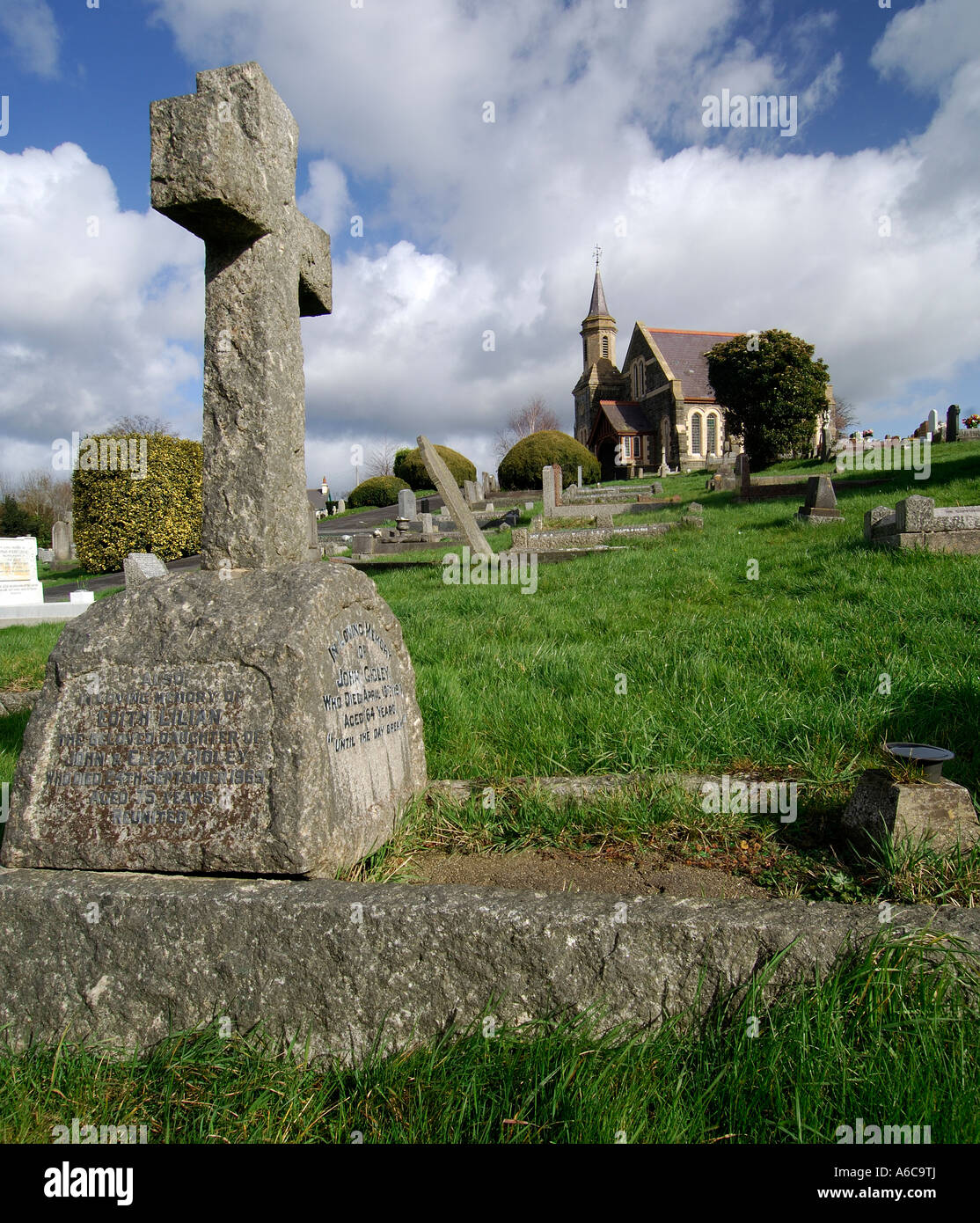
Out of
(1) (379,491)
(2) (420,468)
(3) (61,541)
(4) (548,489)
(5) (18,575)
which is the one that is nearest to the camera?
(5) (18,575)

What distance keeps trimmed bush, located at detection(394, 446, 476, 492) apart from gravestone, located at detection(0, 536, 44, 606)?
2395 cm

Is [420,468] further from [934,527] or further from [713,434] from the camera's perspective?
[934,527]

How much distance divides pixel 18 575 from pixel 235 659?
41.6ft

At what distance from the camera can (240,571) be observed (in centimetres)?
279

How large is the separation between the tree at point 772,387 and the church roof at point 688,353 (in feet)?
50.0

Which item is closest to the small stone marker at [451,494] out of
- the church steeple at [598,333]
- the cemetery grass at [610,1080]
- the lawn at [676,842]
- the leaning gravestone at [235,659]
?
the lawn at [676,842]

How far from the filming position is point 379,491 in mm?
36312

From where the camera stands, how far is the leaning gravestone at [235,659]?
93.5 inches

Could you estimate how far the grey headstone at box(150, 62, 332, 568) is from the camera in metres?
2.65

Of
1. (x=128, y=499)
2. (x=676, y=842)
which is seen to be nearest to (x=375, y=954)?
(x=676, y=842)

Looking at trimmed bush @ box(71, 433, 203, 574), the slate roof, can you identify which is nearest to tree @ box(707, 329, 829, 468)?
the slate roof

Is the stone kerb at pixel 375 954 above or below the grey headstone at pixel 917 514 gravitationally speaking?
below

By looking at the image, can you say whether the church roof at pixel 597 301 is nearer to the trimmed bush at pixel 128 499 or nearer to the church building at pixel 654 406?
the church building at pixel 654 406
